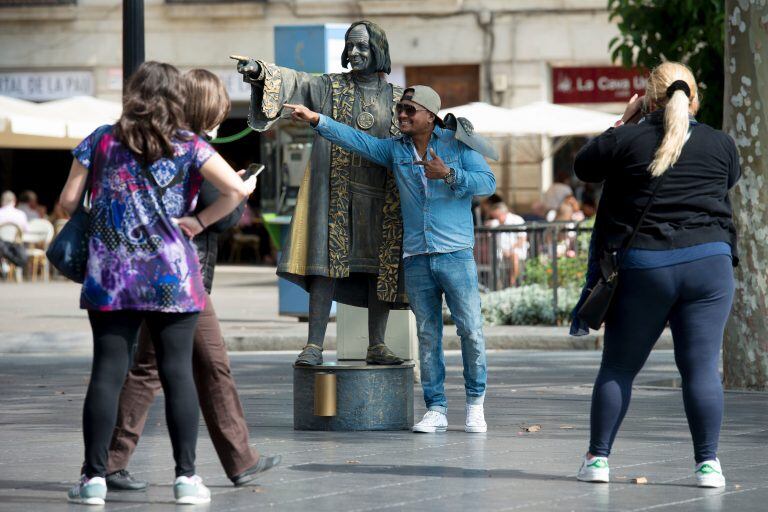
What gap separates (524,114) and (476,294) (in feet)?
49.5

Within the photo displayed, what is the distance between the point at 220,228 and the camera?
6.08 metres

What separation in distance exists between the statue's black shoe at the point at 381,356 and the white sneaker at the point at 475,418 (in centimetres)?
50

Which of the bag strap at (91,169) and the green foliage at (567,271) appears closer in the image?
the bag strap at (91,169)

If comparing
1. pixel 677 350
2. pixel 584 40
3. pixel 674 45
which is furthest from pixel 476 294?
pixel 584 40

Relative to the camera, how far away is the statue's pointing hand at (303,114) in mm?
7815

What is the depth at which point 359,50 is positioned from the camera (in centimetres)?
844

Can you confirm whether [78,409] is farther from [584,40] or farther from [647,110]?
[584,40]

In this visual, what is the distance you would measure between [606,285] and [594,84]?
21512mm

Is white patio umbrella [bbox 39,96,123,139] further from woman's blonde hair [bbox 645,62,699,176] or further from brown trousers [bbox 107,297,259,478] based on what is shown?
woman's blonde hair [bbox 645,62,699,176]

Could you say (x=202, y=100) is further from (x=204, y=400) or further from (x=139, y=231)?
(x=204, y=400)

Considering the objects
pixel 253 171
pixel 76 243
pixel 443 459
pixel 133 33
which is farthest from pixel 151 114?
pixel 133 33

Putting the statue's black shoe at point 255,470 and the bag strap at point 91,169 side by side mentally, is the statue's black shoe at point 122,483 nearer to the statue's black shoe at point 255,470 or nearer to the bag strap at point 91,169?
the statue's black shoe at point 255,470

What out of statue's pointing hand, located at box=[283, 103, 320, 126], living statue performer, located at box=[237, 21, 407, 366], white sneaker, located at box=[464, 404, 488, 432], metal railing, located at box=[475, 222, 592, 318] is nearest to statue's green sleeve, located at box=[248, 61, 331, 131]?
living statue performer, located at box=[237, 21, 407, 366]

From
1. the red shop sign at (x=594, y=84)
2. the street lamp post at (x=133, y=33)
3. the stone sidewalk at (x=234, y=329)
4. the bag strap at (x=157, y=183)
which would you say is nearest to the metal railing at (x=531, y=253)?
the stone sidewalk at (x=234, y=329)
